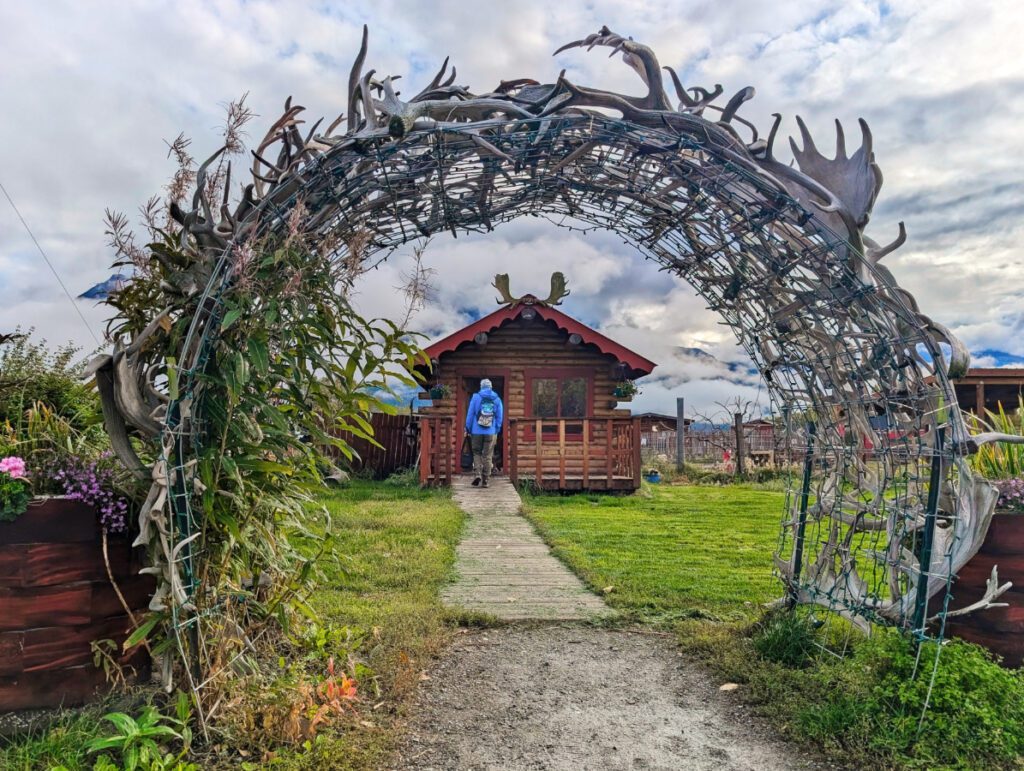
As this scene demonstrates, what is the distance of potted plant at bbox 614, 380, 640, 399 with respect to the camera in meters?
14.4

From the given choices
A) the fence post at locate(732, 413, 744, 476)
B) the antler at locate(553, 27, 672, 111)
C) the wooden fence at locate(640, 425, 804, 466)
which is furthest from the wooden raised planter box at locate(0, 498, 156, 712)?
the fence post at locate(732, 413, 744, 476)

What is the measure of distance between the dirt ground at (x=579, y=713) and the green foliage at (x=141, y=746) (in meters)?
0.84

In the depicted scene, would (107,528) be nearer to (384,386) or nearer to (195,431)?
(195,431)

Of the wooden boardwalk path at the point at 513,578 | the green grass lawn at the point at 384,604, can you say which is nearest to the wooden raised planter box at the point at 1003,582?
the wooden boardwalk path at the point at 513,578

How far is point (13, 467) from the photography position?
9.29ft

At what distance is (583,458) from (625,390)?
2.47m

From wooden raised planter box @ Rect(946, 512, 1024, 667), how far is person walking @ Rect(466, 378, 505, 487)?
865cm

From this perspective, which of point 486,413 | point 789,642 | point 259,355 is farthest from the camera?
point 486,413

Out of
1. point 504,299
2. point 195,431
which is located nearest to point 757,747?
point 195,431

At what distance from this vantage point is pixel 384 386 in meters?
3.18

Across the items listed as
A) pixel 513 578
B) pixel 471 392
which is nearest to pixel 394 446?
pixel 471 392

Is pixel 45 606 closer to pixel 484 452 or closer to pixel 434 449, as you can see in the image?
pixel 484 452

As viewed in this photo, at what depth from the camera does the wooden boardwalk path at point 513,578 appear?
5008mm

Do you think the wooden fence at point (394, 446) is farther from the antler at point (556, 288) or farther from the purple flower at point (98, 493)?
the purple flower at point (98, 493)
